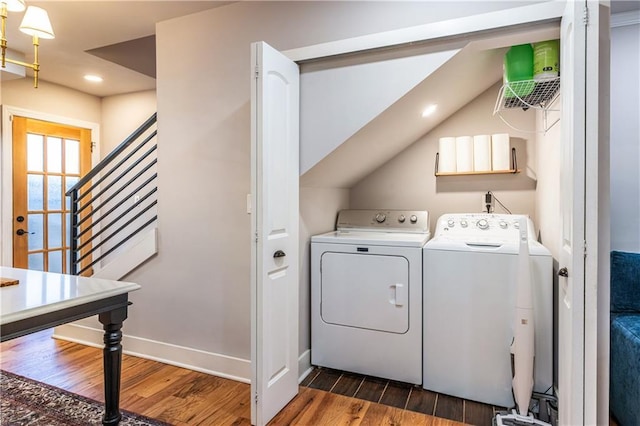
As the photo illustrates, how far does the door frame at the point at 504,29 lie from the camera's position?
121cm

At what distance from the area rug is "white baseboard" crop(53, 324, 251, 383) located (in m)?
0.56

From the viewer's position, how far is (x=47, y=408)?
6.49ft

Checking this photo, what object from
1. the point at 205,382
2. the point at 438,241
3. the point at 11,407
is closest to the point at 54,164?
the point at 11,407

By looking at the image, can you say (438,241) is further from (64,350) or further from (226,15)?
(64,350)

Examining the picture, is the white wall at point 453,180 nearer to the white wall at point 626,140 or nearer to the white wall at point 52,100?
the white wall at point 626,140

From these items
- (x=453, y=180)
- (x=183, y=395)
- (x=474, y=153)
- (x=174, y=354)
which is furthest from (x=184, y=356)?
(x=474, y=153)

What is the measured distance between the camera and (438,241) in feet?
7.50

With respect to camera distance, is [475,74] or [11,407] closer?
[11,407]

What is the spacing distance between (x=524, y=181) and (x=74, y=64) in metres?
4.06

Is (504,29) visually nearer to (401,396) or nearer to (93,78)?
(401,396)

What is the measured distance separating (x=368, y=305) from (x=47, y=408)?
74.3 inches

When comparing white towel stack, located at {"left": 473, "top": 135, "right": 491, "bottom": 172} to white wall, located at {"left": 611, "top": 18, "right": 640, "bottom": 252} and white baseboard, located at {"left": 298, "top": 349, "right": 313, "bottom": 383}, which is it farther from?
white baseboard, located at {"left": 298, "top": 349, "right": 313, "bottom": 383}

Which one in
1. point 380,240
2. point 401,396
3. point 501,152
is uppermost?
point 501,152

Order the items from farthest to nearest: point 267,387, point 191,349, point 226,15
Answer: point 191,349, point 226,15, point 267,387
